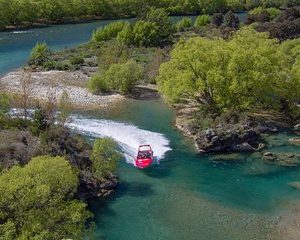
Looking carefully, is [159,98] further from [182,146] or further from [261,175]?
[261,175]

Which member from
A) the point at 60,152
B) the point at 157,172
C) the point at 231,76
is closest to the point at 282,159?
the point at 231,76

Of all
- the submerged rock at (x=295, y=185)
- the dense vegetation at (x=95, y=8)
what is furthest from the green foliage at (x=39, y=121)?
the dense vegetation at (x=95, y=8)

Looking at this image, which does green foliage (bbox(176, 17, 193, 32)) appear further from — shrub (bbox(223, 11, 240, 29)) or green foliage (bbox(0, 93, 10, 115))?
green foliage (bbox(0, 93, 10, 115))

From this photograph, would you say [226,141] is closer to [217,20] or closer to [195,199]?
[195,199]

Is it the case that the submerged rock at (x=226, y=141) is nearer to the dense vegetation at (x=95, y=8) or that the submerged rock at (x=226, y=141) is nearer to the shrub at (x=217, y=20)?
the shrub at (x=217, y=20)

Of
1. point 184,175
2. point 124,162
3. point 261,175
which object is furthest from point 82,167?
point 261,175

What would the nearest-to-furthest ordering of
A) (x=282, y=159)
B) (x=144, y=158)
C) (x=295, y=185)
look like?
(x=295, y=185) → (x=144, y=158) → (x=282, y=159)

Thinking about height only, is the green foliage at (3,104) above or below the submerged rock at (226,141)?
above
